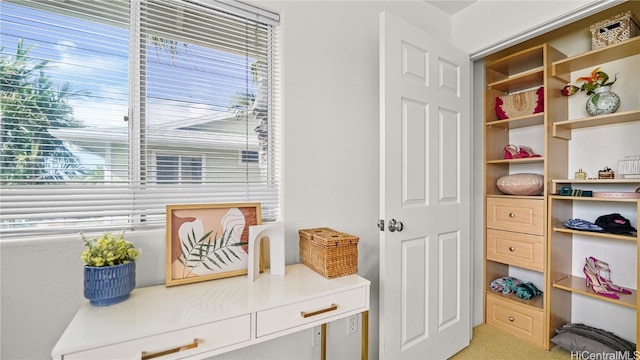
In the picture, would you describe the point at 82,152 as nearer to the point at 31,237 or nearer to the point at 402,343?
the point at 31,237

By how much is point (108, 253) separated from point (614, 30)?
3.02 meters

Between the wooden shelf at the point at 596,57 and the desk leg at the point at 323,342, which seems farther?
the wooden shelf at the point at 596,57

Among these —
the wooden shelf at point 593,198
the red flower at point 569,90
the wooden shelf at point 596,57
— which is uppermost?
the wooden shelf at point 596,57

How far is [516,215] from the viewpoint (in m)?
2.28

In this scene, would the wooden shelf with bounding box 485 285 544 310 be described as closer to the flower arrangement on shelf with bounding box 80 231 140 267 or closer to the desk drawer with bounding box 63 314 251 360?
the desk drawer with bounding box 63 314 251 360

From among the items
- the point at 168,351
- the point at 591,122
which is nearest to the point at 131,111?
the point at 168,351

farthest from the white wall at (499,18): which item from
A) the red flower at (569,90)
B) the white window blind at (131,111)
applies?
the white window blind at (131,111)

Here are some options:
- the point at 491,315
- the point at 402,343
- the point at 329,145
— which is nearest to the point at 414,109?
the point at 329,145

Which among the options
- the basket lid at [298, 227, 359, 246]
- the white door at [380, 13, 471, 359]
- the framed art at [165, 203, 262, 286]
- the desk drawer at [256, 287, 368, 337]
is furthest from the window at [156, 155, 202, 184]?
the white door at [380, 13, 471, 359]

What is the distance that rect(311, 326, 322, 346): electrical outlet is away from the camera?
1.57m

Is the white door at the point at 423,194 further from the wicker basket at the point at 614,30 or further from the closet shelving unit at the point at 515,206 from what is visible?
the wicker basket at the point at 614,30

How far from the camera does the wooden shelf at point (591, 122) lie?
184 centimetres

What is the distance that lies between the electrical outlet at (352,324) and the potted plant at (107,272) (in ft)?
3.75

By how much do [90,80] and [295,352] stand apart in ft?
5.06
